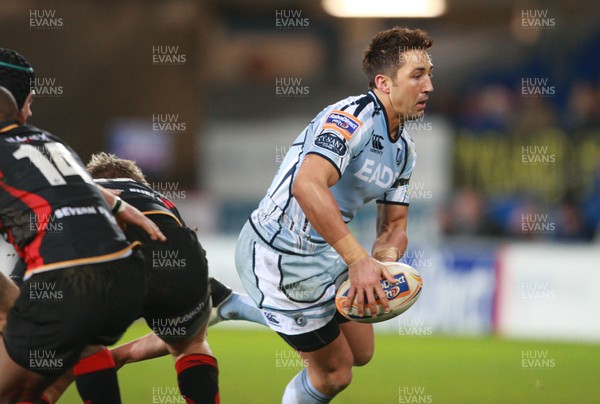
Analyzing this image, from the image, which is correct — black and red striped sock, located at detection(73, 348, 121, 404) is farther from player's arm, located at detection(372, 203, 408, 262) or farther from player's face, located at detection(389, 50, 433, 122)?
player's face, located at detection(389, 50, 433, 122)

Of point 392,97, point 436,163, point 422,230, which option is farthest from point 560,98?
point 392,97

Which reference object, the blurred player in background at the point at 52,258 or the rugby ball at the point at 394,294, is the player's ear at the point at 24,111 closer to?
the blurred player in background at the point at 52,258

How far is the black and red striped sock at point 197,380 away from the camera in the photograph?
4.73 metres

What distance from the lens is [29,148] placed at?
3.63 meters

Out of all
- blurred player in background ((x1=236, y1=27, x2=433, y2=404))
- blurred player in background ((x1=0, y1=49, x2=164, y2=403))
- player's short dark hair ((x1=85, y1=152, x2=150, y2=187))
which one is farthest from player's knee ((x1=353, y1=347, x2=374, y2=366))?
blurred player in background ((x1=0, y1=49, x2=164, y2=403))

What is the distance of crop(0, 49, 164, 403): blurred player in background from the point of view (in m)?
3.53

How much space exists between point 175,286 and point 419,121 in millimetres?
9369

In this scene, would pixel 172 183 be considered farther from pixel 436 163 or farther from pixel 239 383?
pixel 239 383

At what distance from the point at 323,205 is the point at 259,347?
19.3 ft

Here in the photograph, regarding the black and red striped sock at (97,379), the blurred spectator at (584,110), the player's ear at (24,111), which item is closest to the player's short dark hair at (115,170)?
the black and red striped sock at (97,379)

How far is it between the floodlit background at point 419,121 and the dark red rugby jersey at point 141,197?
6234mm

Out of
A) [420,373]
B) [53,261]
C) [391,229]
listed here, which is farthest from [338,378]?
[420,373]

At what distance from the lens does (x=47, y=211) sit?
3535mm

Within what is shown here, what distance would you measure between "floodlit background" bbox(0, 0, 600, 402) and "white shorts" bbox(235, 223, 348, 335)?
5.61 meters
